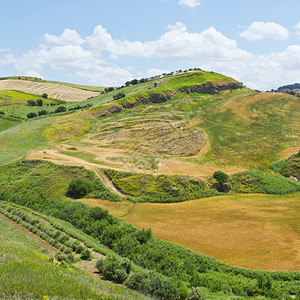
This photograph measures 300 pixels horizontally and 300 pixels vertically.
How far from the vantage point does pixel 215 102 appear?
258ft

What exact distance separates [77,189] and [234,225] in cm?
1903

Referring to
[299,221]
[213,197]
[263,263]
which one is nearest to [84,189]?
[213,197]

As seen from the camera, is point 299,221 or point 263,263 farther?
point 299,221

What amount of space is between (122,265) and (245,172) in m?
27.8

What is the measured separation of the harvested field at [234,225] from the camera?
19.9m

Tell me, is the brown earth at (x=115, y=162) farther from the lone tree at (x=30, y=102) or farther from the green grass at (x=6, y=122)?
the lone tree at (x=30, y=102)

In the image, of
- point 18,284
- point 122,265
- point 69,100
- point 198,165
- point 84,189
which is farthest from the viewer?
point 69,100

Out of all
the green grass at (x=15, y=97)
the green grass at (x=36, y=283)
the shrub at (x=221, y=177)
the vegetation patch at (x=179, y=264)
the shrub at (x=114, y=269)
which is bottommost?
the vegetation patch at (x=179, y=264)

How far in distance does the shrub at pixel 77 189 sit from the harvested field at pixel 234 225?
2.65 metres

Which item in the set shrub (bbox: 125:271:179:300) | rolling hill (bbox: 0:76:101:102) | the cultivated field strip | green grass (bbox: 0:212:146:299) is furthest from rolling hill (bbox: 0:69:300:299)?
rolling hill (bbox: 0:76:101:102)

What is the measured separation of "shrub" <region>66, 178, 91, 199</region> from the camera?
32.8 m

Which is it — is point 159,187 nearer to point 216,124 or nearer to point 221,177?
point 221,177

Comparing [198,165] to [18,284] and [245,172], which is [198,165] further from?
[18,284]

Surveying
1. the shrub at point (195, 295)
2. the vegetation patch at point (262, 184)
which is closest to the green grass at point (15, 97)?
the vegetation patch at point (262, 184)
